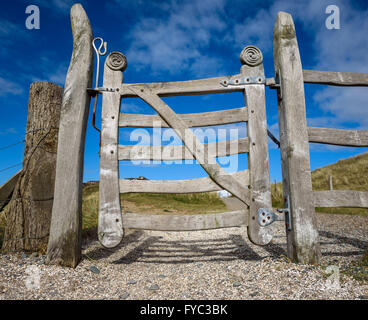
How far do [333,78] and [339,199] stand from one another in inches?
69.2

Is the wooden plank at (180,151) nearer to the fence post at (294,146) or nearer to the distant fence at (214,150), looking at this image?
the distant fence at (214,150)

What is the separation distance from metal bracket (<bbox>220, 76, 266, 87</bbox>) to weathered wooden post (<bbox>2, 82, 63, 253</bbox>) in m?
2.78

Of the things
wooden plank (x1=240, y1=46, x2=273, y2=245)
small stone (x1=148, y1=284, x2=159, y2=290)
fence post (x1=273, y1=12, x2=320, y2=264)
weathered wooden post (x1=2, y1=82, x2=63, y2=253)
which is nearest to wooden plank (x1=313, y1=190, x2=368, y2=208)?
fence post (x1=273, y1=12, x2=320, y2=264)

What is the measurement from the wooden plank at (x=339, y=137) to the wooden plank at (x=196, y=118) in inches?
38.7

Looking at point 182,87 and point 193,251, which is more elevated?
point 182,87

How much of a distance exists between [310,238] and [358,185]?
36.2 ft

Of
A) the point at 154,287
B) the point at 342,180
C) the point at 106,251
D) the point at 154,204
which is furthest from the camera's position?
the point at 342,180

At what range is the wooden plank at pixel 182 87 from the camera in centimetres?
373

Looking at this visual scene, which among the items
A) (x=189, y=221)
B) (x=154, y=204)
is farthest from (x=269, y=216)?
(x=154, y=204)

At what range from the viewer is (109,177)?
142 inches

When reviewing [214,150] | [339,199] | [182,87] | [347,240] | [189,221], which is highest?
[182,87]

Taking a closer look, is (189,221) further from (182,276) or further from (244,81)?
(244,81)

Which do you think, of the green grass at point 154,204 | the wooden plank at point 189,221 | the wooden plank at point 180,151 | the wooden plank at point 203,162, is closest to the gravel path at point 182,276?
the wooden plank at point 189,221

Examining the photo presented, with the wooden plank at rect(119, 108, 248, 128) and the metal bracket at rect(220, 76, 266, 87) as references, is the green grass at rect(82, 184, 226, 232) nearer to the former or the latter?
the wooden plank at rect(119, 108, 248, 128)
